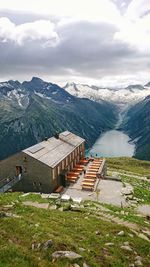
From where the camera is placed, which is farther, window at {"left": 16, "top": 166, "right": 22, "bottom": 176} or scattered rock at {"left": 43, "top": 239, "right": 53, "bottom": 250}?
window at {"left": 16, "top": 166, "right": 22, "bottom": 176}

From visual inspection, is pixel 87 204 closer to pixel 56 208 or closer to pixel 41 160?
pixel 56 208

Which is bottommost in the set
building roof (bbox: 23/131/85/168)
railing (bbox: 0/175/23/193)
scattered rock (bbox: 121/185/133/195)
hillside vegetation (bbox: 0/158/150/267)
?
scattered rock (bbox: 121/185/133/195)

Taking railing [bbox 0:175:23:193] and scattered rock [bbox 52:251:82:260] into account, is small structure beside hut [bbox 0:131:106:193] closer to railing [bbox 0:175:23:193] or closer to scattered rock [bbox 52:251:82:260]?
railing [bbox 0:175:23:193]

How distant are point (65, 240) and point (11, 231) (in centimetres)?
405

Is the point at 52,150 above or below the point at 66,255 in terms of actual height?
above

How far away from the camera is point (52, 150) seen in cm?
7581

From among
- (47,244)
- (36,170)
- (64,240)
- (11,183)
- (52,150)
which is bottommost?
(11,183)

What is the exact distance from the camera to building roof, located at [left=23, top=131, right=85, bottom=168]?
66.9 meters

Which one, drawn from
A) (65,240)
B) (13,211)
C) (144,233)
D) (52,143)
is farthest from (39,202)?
(52,143)

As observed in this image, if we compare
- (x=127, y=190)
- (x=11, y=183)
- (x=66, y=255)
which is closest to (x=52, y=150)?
(x=11, y=183)

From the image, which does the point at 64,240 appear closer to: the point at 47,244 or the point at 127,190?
the point at 47,244

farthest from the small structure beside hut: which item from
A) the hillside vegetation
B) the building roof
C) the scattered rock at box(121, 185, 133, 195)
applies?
the hillside vegetation

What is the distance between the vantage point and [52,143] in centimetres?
8162

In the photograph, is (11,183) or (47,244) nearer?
(47,244)
